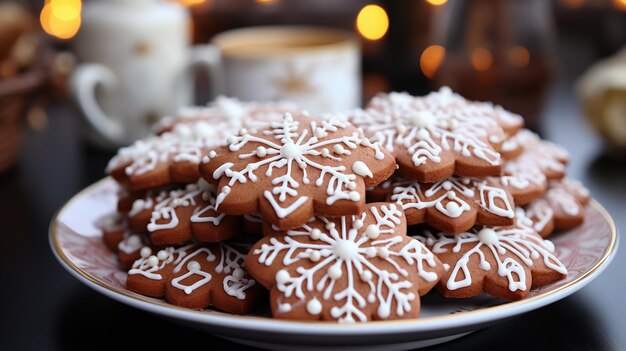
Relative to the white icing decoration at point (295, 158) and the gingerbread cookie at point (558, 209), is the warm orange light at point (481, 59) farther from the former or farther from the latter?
the white icing decoration at point (295, 158)

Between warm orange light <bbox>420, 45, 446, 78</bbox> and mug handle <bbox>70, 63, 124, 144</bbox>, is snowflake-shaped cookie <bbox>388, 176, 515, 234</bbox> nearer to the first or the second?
mug handle <bbox>70, 63, 124, 144</bbox>

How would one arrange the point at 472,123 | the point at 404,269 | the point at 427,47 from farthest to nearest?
1. the point at 427,47
2. the point at 472,123
3. the point at 404,269

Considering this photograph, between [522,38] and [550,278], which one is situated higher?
[522,38]

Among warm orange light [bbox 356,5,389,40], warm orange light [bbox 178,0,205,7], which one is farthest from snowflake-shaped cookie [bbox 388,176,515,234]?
warm orange light [bbox 178,0,205,7]

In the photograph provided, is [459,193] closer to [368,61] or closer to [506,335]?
[506,335]

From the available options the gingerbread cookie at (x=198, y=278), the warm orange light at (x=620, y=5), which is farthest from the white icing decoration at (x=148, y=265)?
the warm orange light at (x=620, y=5)

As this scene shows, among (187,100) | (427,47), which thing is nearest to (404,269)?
(187,100)
